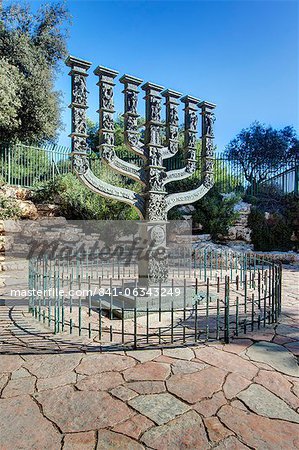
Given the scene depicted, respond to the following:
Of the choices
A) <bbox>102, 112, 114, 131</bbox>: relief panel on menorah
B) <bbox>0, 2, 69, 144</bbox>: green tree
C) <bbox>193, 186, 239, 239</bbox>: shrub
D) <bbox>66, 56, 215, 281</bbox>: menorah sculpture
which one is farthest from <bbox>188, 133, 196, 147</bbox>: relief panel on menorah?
<bbox>0, 2, 69, 144</bbox>: green tree

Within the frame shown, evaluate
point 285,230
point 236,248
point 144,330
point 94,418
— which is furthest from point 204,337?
point 285,230

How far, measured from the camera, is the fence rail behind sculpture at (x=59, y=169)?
1030 cm

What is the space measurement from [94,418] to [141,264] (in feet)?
9.23

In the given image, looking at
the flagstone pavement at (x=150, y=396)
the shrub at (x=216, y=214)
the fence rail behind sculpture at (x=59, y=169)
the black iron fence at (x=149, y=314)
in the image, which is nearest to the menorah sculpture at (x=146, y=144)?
the black iron fence at (x=149, y=314)

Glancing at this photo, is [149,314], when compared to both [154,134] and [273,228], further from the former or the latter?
[273,228]

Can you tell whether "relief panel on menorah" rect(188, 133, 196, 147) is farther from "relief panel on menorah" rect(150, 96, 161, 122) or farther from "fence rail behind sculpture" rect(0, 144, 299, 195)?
"fence rail behind sculpture" rect(0, 144, 299, 195)

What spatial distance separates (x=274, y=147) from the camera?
1725cm

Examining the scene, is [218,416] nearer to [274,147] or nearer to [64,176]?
[64,176]

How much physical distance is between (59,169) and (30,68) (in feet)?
12.9

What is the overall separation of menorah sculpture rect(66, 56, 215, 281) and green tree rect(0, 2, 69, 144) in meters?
7.00

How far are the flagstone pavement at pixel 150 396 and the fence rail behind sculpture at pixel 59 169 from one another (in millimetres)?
6640

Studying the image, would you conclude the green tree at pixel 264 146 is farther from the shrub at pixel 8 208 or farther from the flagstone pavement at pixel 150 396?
the flagstone pavement at pixel 150 396

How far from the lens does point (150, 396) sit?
210 centimetres

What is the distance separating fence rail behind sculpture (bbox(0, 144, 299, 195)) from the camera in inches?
405
